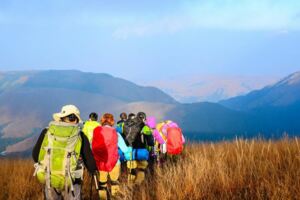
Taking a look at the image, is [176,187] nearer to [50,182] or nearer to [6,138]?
[50,182]

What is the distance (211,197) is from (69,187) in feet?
6.68

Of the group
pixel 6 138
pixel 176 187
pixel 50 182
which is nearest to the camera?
pixel 50 182

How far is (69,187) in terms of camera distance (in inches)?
255

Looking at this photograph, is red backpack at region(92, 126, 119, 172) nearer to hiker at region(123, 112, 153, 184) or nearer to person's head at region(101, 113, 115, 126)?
person's head at region(101, 113, 115, 126)

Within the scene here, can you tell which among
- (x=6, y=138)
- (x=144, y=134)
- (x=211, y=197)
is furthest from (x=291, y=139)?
(x=6, y=138)

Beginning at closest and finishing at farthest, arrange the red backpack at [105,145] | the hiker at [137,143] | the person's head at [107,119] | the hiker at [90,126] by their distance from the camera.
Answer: the red backpack at [105,145], the person's head at [107,119], the hiker at [90,126], the hiker at [137,143]

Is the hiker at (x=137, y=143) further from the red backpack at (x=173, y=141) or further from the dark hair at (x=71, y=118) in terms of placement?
the dark hair at (x=71, y=118)

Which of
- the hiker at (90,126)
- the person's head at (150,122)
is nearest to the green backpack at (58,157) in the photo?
the hiker at (90,126)

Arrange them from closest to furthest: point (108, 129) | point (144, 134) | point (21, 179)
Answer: point (108, 129) → point (21, 179) → point (144, 134)

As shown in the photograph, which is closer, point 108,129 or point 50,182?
point 50,182

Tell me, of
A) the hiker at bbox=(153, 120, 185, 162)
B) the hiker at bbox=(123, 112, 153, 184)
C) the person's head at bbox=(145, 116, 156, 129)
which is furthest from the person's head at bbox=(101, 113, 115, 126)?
the hiker at bbox=(153, 120, 185, 162)

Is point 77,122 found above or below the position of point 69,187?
above

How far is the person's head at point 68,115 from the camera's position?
648 cm

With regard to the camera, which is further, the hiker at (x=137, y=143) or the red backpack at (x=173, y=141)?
the red backpack at (x=173, y=141)
